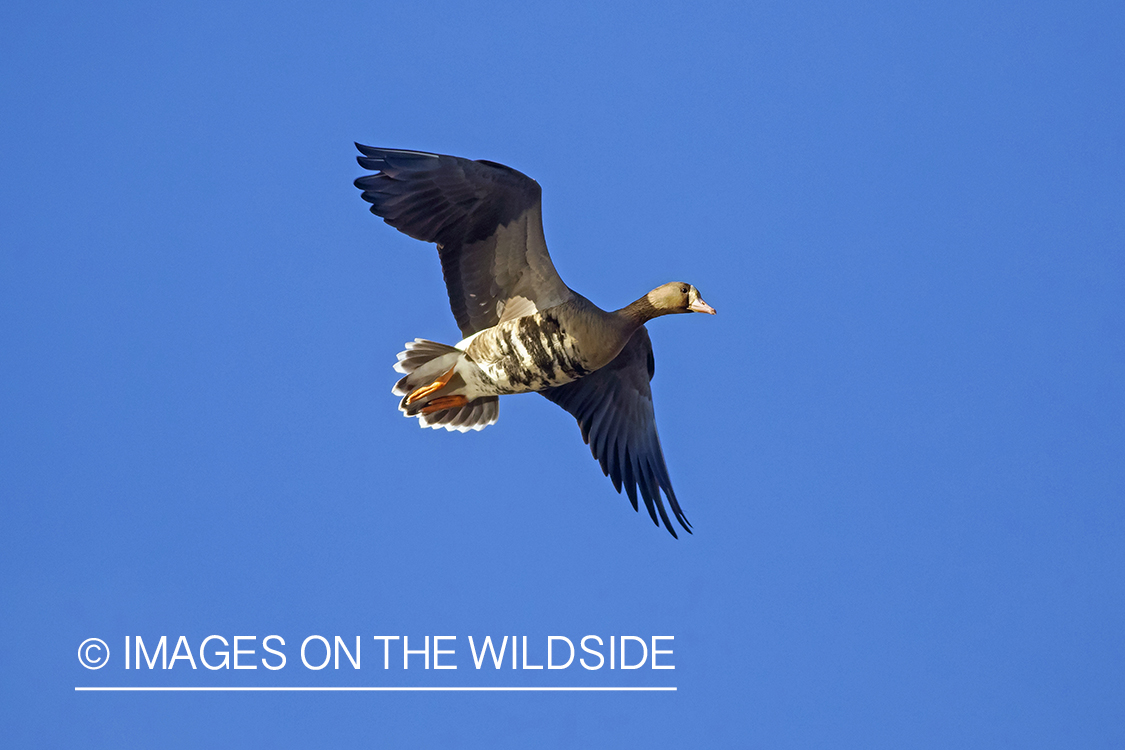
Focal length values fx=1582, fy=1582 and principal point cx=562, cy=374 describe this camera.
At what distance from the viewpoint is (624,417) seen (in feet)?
41.0

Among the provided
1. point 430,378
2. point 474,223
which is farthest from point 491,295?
point 430,378

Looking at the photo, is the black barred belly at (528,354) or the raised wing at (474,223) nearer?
the raised wing at (474,223)

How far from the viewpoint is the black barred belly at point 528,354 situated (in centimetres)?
1108

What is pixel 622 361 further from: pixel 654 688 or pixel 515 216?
pixel 654 688

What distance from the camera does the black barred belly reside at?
11078mm

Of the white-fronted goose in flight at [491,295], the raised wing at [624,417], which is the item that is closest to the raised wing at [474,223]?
the white-fronted goose in flight at [491,295]

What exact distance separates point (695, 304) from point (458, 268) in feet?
5.65

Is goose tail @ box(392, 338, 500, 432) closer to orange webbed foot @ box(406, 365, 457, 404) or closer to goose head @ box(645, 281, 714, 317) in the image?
orange webbed foot @ box(406, 365, 457, 404)

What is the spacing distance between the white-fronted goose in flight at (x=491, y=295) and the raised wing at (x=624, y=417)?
1.44 ft

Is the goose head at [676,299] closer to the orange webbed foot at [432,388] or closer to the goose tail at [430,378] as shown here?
the goose tail at [430,378]

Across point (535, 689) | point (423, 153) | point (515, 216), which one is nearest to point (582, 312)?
point (515, 216)

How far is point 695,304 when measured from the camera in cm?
1138

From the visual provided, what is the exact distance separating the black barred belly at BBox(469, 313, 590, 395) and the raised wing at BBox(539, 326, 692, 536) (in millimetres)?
1015

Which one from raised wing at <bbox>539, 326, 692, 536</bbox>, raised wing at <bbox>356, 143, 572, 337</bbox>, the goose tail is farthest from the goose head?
the goose tail
